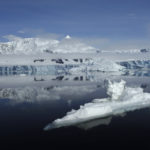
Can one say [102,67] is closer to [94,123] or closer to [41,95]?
[41,95]

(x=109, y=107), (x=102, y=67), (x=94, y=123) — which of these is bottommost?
(x=94, y=123)

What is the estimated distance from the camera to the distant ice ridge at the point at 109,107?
84.5 feet

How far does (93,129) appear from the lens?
24.0m

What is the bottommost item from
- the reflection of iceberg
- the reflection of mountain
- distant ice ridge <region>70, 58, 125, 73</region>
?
the reflection of iceberg

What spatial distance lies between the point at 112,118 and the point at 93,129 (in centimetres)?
476

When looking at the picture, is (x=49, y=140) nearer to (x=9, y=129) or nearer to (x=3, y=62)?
(x=9, y=129)

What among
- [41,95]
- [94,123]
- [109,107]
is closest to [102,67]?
[41,95]

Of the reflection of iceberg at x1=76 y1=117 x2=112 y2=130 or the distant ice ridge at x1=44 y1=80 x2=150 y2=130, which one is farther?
the distant ice ridge at x1=44 y1=80 x2=150 y2=130

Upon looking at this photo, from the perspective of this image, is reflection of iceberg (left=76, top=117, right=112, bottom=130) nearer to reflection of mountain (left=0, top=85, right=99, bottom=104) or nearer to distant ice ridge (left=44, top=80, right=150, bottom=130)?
distant ice ridge (left=44, top=80, right=150, bottom=130)

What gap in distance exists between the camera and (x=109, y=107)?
29.7 metres

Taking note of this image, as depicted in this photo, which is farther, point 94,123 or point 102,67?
point 102,67

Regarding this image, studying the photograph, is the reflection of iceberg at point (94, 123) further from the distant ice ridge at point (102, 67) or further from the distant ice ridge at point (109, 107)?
the distant ice ridge at point (102, 67)

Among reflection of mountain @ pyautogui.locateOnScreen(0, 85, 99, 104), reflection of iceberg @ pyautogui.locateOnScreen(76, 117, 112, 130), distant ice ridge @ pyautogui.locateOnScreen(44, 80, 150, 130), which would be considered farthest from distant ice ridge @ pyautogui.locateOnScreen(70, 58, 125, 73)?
reflection of iceberg @ pyautogui.locateOnScreen(76, 117, 112, 130)

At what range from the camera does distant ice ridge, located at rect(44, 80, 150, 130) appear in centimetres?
2575
